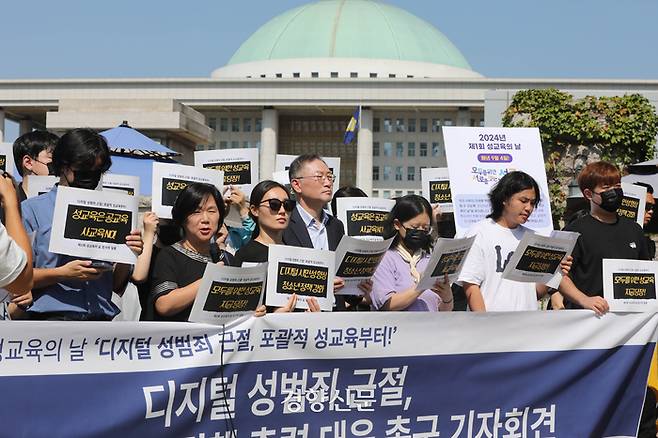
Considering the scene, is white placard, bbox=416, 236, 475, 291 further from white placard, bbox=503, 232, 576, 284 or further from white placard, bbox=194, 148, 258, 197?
white placard, bbox=194, 148, 258, 197

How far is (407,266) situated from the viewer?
19.7 feet

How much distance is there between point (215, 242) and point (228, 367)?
1404 mm

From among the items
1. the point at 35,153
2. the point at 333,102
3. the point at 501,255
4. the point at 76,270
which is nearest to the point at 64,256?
the point at 76,270

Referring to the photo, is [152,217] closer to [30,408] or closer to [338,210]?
[30,408]

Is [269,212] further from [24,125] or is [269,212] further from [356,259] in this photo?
[24,125]

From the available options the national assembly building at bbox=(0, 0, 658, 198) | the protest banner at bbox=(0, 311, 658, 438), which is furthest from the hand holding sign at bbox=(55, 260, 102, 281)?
the national assembly building at bbox=(0, 0, 658, 198)

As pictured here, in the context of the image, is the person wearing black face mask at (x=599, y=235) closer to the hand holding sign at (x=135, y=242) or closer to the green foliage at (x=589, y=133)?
the hand holding sign at (x=135, y=242)

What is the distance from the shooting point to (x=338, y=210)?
6859 millimetres

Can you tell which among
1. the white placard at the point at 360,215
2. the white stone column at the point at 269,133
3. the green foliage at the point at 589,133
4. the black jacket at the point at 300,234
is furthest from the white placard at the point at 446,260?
the white stone column at the point at 269,133

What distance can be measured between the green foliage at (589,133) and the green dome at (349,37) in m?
85.3

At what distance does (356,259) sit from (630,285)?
1.57 meters

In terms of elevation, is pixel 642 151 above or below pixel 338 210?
above

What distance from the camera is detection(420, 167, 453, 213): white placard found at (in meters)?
8.38

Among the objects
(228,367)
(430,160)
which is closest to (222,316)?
(228,367)
